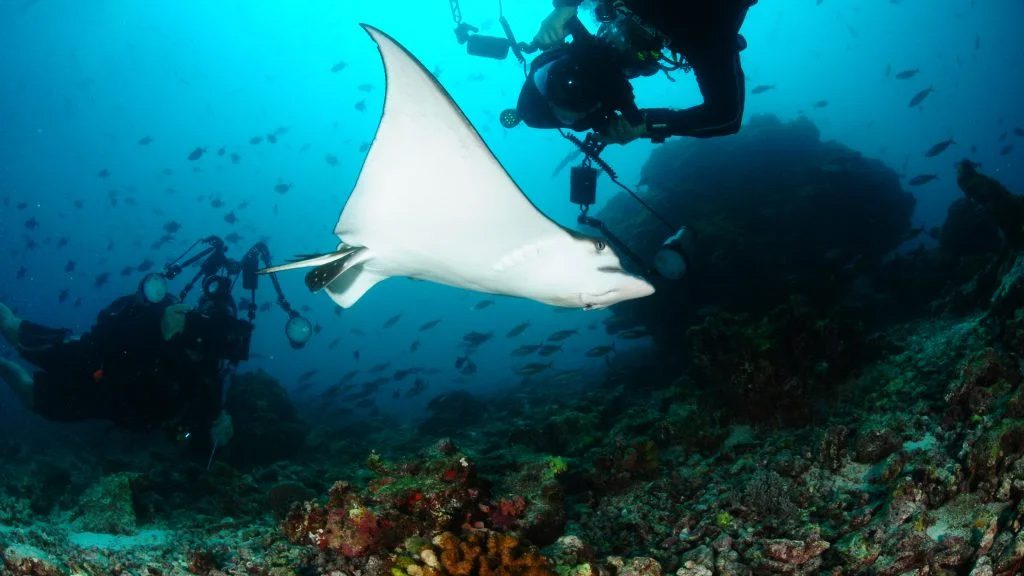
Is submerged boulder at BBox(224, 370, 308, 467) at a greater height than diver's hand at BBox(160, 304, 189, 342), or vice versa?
diver's hand at BBox(160, 304, 189, 342)

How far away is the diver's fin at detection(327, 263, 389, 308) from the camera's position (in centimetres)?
397

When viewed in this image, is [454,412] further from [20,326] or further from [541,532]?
[541,532]

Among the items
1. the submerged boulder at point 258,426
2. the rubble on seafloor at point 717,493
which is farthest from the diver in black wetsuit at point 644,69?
the submerged boulder at point 258,426

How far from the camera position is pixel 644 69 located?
4340 mm

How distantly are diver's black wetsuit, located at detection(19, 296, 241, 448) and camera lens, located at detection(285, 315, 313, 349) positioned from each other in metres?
1.22

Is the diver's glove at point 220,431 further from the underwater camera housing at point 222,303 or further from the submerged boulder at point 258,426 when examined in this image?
the submerged boulder at point 258,426

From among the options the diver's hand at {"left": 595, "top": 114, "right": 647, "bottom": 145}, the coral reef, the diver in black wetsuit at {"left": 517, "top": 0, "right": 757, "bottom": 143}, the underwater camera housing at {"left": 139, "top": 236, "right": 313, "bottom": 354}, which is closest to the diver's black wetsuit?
the underwater camera housing at {"left": 139, "top": 236, "right": 313, "bottom": 354}

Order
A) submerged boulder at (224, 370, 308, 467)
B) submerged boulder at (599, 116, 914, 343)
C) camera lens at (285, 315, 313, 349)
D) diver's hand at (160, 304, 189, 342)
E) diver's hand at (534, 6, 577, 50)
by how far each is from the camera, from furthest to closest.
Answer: submerged boulder at (224, 370, 308, 467), submerged boulder at (599, 116, 914, 343), camera lens at (285, 315, 313, 349), diver's hand at (160, 304, 189, 342), diver's hand at (534, 6, 577, 50)

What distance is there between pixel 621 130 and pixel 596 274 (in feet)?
5.73

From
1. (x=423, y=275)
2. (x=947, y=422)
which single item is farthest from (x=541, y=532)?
(x=947, y=422)

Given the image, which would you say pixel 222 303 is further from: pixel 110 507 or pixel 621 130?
pixel 621 130

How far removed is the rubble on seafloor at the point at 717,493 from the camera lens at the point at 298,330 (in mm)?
2950

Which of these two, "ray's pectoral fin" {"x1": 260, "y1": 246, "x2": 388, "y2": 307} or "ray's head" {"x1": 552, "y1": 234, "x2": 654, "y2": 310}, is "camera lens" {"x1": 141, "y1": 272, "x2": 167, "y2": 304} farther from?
"ray's head" {"x1": 552, "y1": 234, "x2": 654, "y2": 310}

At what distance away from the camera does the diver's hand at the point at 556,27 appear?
203 inches
